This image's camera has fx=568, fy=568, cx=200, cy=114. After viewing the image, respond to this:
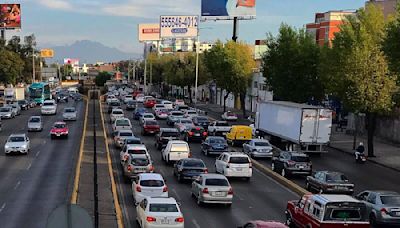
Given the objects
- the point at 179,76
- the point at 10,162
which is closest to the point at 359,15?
the point at 10,162

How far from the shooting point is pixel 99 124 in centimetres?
6122

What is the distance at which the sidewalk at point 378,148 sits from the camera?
39.9 meters

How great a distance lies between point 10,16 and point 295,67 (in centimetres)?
9460

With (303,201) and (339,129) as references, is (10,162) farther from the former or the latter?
(339,129)

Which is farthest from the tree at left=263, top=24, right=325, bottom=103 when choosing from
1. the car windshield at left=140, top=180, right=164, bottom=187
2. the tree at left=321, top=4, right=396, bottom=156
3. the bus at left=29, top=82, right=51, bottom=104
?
the bus at left=29, top=82, right=51, bottom=104

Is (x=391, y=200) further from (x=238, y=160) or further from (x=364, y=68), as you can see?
(x=364, y=68)

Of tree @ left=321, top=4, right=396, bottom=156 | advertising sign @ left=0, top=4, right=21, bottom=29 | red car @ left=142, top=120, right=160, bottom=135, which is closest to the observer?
tree @ left=321, top=4, right=396, bottom=156

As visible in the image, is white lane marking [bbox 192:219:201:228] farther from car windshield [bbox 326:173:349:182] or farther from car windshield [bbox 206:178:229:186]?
car windshield [bbox 326:173:349:182]

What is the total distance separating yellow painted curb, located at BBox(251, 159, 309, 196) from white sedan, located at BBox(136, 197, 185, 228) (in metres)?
9.87

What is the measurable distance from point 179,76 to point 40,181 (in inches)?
3451

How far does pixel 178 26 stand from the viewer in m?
147

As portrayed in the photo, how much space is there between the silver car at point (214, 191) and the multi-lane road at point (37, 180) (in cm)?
567

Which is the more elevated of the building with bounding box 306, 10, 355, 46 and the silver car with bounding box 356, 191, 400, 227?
the building with bounding box 306, 10, 355, 46

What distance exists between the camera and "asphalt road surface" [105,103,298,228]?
21250 millimetres
